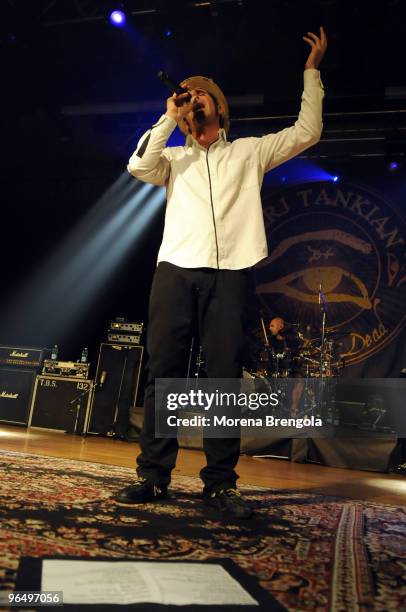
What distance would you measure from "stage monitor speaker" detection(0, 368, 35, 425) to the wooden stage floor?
1.51 metres

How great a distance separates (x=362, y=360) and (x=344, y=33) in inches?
128

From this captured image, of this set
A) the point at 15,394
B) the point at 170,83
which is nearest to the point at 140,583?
the point at 170,83

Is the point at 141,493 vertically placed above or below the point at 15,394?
below

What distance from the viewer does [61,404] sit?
18.7ft

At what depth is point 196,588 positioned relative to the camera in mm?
968

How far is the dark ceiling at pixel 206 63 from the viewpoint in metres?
4.47

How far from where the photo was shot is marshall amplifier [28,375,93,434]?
5.60 metres

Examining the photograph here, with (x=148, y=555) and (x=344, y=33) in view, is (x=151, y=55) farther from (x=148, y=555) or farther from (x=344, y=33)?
(x=148, y=555)

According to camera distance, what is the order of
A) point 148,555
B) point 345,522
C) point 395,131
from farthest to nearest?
point 395,131
point 345,522
point 148,555

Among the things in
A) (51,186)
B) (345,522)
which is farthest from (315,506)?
(51,186)

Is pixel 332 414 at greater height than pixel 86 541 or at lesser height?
greater

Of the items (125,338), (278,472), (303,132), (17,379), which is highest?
(303,132)

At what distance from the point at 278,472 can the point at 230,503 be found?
1.97 metres

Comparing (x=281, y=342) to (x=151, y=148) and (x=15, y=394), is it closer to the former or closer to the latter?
(x=15, y=394)
